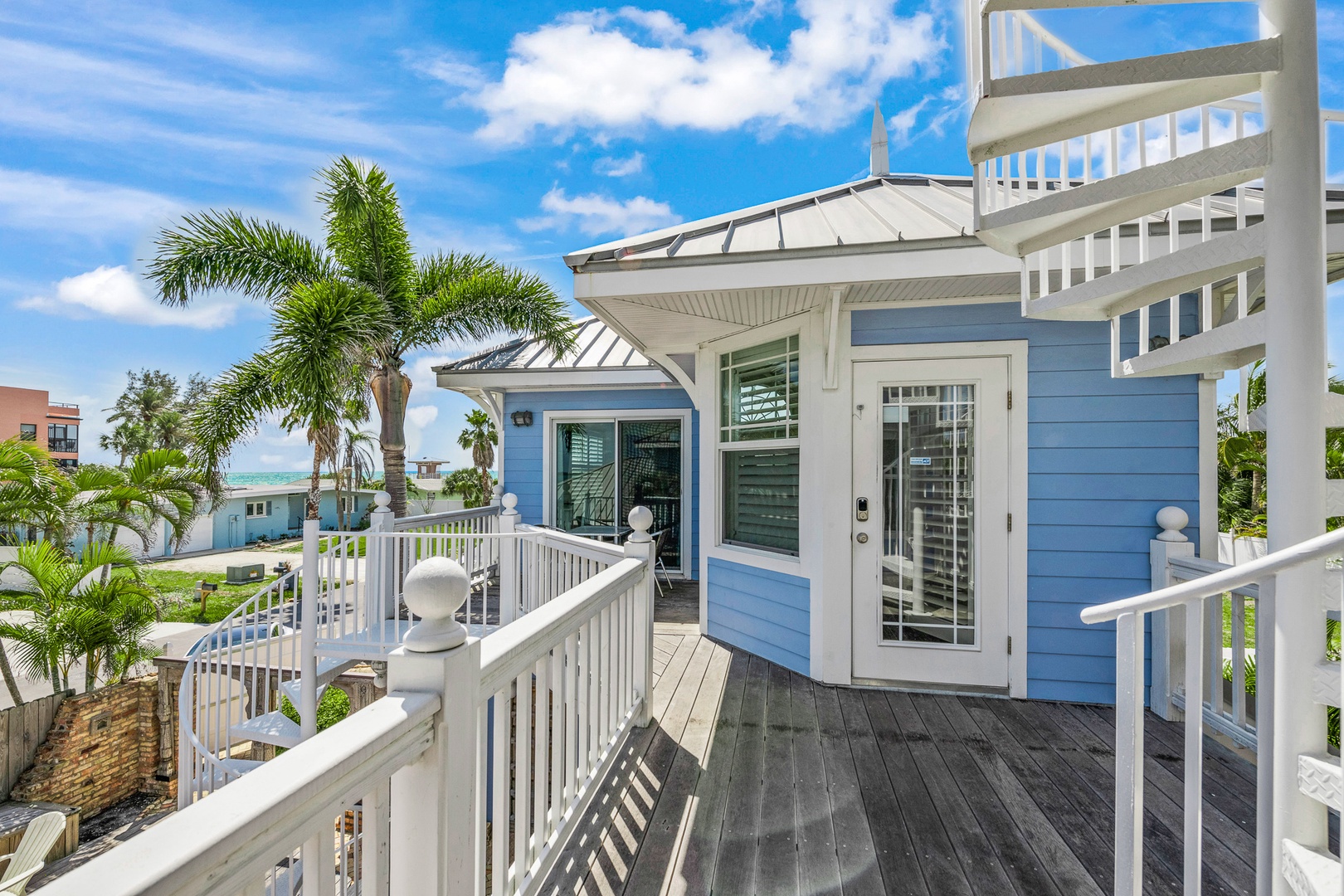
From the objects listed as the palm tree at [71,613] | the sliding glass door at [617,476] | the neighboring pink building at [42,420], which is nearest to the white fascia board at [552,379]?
the sliding glass door at [617,476]

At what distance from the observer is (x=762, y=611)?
3924 millimetres

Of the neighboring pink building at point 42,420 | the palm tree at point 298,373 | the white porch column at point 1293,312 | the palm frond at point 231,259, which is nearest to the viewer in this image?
the white porch column at point 1293,312

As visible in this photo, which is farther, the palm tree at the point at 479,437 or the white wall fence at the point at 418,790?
the palm tree at the point at 479,437

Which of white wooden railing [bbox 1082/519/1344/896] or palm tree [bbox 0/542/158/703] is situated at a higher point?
white wooden railing [bbox 1082/519/1344/896]

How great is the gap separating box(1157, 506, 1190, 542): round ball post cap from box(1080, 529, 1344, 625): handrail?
2.04m

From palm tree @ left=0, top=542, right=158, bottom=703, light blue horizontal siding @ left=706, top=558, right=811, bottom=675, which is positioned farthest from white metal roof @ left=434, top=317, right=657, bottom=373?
palm tree @ left=0, top=542, right=158, bottom=703

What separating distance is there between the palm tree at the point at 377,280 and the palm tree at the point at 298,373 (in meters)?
0.30

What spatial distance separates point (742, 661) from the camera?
12.6ft

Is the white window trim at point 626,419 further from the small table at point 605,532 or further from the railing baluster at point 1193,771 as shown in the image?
the railing baluster at point 1193,771

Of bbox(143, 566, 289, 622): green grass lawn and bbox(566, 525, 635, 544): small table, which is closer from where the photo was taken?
bbox(566, 525, 635, 544): small table

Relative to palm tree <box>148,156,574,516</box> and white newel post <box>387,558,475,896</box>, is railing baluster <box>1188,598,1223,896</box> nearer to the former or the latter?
white newel post <box>387,558,475,896</box>

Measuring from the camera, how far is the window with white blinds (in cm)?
380

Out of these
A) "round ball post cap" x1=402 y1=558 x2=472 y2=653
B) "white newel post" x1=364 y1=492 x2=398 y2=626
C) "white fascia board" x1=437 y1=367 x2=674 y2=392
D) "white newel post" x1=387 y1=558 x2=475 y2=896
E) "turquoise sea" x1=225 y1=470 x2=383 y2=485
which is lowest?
"turquoise sea" x1=225 y1=470 x2=383 y2=485

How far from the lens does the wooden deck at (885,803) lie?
1831mm
